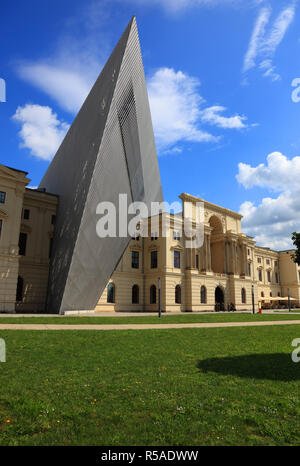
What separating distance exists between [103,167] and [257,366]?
1665cm

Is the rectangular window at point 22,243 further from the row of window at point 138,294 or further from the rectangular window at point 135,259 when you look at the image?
the rectangular window at point 135,259

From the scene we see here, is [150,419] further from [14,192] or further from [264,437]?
[14,192]

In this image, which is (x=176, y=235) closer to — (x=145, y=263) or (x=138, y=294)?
(x=145, y=263)

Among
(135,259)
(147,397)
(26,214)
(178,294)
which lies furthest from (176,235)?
(147,397)

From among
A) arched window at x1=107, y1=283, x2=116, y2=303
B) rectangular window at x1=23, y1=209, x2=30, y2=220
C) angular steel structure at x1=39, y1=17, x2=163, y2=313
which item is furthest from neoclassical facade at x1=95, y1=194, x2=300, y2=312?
angular steel structure at x1=39, y1=17, x2=163, y2=313

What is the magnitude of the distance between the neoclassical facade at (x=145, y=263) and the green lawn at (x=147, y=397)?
2368 centimetres

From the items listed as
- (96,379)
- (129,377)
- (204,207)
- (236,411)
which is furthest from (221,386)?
(204,207)

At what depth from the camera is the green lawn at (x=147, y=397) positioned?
395 centimetres

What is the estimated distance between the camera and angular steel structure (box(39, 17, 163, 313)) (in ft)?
64.1

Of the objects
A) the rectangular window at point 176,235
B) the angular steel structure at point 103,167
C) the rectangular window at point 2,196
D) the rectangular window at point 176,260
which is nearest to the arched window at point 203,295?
the rectangular window at point 176,260

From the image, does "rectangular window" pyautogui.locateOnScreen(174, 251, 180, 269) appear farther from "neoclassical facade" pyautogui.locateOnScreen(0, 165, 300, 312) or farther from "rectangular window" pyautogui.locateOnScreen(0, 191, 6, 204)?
"rectangular window" pyautogui.locateOnScreen(0, 191, 6, 204)

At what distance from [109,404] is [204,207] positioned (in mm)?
49000

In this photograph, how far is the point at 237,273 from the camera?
184 ft

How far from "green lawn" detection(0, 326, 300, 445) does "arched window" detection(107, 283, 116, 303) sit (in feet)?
101
